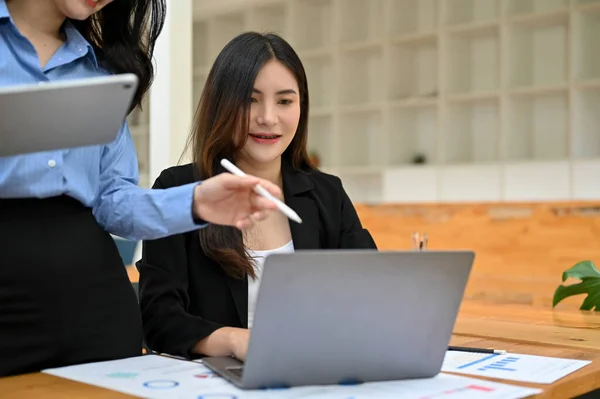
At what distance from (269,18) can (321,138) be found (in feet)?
4.10

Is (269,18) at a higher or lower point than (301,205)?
higher

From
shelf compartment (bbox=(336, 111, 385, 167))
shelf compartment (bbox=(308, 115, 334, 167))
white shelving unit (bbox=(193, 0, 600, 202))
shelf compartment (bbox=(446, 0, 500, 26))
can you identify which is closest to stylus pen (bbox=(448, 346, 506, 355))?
white shelving unit (bbox=(193, 0, 600, 202))

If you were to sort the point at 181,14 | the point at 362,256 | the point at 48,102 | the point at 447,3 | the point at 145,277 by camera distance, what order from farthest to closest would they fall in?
the point at 447,3, the point at 181,14, the point at 145,277, the point at 362,256, the point at 48,102

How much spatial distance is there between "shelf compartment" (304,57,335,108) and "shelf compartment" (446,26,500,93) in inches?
50.7

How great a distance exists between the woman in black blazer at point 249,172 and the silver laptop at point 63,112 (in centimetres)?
59

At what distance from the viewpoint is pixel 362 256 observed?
93cm

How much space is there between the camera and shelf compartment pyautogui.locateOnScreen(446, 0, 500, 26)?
5.73m

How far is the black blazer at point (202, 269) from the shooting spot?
1423 mm

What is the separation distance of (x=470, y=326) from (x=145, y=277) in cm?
76

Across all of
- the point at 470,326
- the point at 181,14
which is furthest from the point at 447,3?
the point at 470,326

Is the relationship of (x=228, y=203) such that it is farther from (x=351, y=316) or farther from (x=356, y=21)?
(x=356, y=21)

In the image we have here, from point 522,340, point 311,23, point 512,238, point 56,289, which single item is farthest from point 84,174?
point 311,23

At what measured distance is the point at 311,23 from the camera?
22.5 feet

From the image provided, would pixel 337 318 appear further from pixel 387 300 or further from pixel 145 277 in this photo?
pixel 145 277
